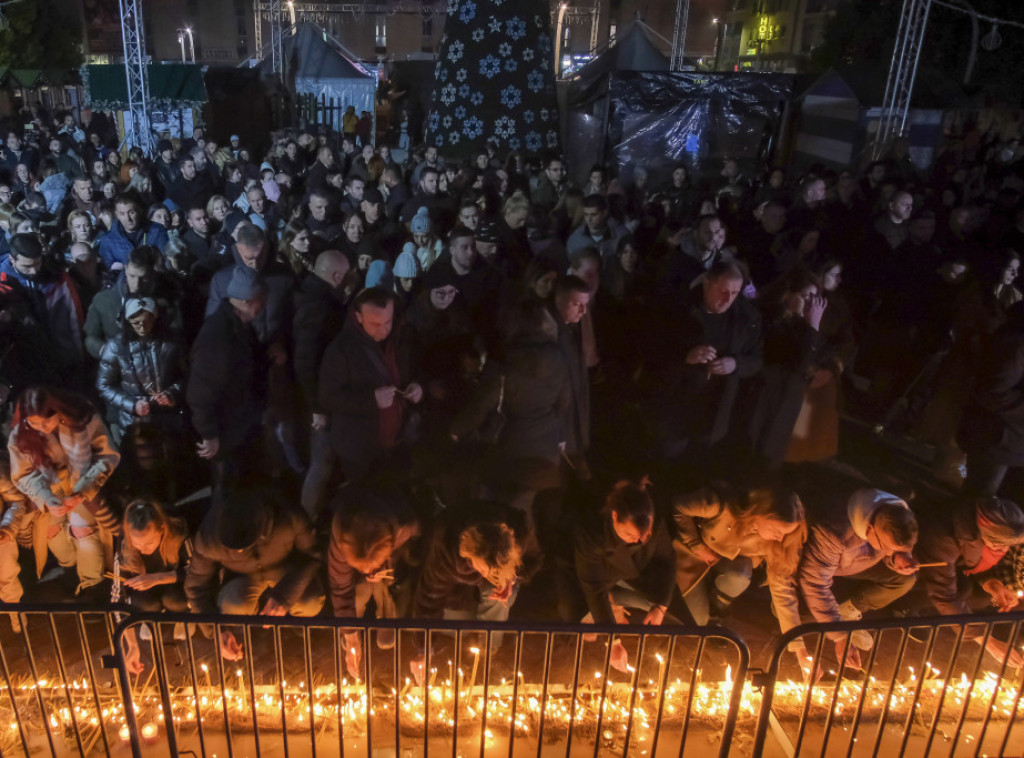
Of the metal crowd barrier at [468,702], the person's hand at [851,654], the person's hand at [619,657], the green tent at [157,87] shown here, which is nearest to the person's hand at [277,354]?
the metal crowd barrier at [468,702]

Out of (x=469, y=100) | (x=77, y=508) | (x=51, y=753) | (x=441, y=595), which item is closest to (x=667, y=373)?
(x=441, y=595)

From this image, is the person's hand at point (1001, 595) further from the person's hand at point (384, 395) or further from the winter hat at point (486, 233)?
the winter hat at point (486, 233)

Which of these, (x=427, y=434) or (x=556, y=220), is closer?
(x=427, y=434)

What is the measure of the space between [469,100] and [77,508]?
35.4 ft

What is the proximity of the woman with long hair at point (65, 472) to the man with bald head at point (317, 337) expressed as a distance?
107 centimetres

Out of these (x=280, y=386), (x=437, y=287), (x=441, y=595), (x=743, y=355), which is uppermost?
(x=437, y=287)

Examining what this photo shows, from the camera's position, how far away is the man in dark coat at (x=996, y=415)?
4.55 m

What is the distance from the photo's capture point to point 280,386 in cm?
459

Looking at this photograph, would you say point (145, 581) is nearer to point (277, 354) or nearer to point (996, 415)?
point (277, 354)

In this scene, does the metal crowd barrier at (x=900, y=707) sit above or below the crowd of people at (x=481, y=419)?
below

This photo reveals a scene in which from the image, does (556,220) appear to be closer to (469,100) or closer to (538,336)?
(538,336)

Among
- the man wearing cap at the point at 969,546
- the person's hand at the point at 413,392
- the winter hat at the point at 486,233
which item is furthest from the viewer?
the winter hat at the point at 486,233

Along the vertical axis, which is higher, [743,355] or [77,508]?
[743,355]

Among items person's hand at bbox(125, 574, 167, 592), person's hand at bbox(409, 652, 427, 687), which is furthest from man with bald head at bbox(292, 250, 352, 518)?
person's hand at bbox(409, 652, 427, 687)
